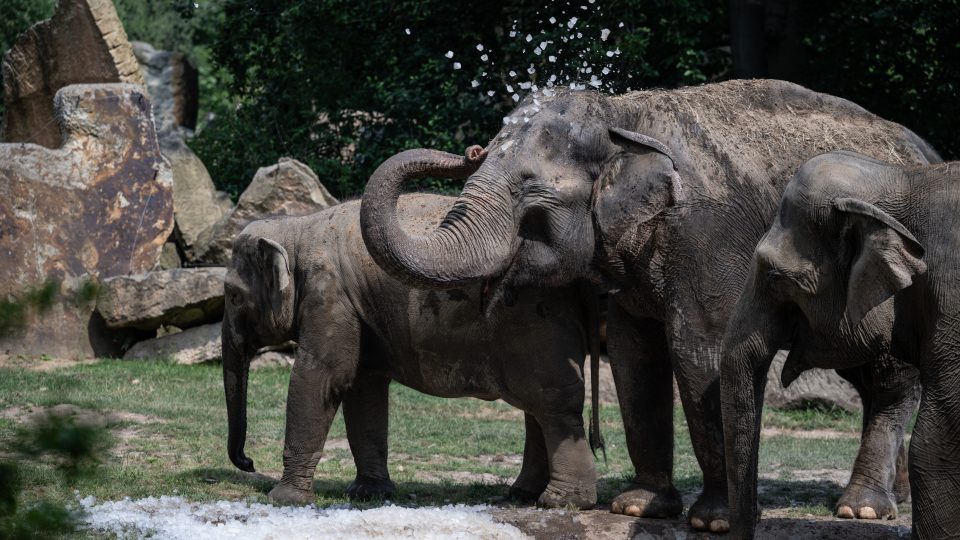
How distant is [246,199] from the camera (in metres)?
14.7

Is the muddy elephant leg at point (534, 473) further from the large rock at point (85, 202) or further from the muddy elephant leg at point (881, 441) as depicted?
the large rock at point (85, 202)

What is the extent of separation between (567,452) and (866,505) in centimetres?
159

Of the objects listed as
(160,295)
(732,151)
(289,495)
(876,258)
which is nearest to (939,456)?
(876,258)

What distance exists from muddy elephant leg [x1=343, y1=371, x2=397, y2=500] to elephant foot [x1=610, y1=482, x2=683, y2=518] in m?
1.67

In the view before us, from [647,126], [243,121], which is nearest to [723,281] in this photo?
[647,126]

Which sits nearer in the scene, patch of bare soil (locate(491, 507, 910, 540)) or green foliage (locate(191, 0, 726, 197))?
patch of bare soil (locate(491, 507, 910, 540))

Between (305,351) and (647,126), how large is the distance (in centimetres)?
240

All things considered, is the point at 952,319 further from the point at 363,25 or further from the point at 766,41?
the point at 363,25

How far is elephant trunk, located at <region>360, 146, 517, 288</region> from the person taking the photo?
674 cm

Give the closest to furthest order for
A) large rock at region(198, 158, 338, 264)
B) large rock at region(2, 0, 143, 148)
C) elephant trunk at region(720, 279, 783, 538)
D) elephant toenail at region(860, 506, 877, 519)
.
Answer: elephant trunk at region(720, 279, 783, 538) → elephant toenail at region(860, 506, 877, 519) → large rock at region(198, 158, 338, 264) → large rock at region(2, 0, 143, 148)

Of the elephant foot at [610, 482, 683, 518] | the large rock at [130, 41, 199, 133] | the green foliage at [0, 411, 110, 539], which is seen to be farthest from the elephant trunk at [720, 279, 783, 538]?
the large rock at [130, 41, 199, 133]

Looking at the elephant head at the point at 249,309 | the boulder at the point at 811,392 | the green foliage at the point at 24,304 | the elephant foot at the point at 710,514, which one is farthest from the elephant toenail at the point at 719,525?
the boulder at the point at 811,392

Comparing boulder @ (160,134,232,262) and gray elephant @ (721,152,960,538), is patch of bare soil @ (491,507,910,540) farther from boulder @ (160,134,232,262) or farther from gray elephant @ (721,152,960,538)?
boulder @ (160,134,232,262)

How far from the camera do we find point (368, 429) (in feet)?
27.3
